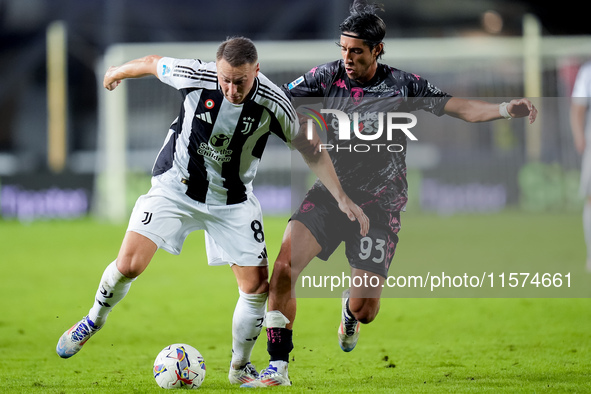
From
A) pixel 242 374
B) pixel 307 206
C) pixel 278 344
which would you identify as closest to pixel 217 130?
pixel 307 206

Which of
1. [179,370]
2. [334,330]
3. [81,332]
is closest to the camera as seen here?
[179,370]

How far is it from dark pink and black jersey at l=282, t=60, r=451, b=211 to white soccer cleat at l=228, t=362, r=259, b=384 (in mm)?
1298

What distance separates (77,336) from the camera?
5234mm

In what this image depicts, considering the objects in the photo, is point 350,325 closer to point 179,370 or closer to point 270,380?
point 270,380

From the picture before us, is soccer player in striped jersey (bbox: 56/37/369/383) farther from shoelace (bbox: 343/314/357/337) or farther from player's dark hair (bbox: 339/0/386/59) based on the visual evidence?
shoelace (bbox: 343/314/357/337)

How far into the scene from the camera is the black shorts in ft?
17.9

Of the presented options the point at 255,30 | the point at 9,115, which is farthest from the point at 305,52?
the point at 9,115

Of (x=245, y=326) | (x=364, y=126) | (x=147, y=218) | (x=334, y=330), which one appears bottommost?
(x=245, y=326)

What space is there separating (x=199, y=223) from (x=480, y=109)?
1.91 m

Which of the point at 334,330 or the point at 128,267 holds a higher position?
the point at 128,267

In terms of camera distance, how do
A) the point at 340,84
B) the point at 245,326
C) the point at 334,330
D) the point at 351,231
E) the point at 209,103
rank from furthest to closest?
the point at 334,330 < the point at 351,231 < the point at 340,84 < the point at 245,326 < the point at 209,103

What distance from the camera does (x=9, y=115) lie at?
2752 cm

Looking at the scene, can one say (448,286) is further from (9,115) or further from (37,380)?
(9,115)

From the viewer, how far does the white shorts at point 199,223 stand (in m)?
5.10
